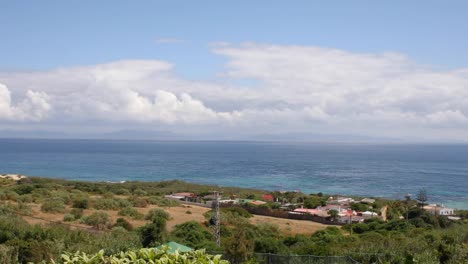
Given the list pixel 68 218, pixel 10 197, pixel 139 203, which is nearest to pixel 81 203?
pixel 139 203

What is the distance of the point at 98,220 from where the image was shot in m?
25.3

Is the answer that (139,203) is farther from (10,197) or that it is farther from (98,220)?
(98,220)

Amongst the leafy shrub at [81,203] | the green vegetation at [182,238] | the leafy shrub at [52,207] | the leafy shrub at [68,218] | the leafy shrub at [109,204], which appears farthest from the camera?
the leafy shrub at [109,204]

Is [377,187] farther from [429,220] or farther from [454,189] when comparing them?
[429,220]

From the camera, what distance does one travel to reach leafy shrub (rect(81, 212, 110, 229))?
991 inches

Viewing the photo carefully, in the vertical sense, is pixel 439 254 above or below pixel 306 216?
above

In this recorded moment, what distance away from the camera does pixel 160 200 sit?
1474 inches

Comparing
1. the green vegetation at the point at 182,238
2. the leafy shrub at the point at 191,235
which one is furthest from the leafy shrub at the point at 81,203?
the leafy shrub at the point at 191,235

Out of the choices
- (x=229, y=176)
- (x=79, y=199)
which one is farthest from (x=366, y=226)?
(x=229, y=176)

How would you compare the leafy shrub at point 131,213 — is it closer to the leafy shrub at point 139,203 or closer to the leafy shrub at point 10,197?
the leafy shrub at point 139,203

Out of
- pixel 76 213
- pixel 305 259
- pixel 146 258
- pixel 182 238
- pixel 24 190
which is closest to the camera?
pixel 146 258

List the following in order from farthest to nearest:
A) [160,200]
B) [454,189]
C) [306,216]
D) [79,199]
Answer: [454,189], [160,200], [306,216], [79,199]

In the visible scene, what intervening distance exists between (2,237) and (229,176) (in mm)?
77388

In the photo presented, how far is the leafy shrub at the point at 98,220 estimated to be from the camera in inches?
991
